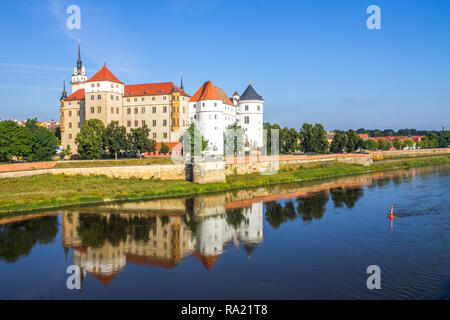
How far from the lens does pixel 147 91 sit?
61594 millimetres

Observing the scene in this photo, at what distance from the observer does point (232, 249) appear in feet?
63.9

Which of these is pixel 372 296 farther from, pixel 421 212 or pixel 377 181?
pixel 377 181

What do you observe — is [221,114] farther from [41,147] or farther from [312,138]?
[41,147]

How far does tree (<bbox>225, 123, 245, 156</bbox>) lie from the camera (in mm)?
53750

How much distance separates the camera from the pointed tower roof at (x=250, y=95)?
59.7 m

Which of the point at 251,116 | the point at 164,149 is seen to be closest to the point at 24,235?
the point at 164,149

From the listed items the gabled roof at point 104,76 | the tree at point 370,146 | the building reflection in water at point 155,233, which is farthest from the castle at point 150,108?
the tree at point 370,146

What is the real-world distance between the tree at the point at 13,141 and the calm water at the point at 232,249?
19.4m

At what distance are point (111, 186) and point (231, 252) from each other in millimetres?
17872

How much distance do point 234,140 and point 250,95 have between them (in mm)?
9865

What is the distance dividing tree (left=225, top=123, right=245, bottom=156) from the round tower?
3.93m

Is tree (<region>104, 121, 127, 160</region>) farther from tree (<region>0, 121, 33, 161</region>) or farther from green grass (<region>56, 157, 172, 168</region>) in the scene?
tree (<region>0, 121, 33, 161</region>)

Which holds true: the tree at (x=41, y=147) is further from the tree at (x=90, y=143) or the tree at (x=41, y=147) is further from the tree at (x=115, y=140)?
the tree at (x=115, y=140)
